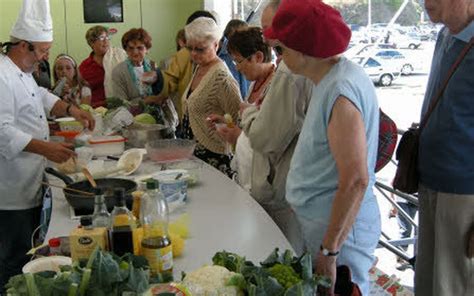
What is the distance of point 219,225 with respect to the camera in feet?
6.35

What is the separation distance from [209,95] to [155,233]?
1.67 metres

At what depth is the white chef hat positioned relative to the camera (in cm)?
258

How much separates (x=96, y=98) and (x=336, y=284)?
3.79 metres

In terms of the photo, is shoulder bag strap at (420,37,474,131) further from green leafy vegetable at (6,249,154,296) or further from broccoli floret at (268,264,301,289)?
green leafy vegetable at (6,249,154,296)

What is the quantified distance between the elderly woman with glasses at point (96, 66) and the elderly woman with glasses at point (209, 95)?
1972 mm

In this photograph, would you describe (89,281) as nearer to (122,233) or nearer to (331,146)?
(122,233)

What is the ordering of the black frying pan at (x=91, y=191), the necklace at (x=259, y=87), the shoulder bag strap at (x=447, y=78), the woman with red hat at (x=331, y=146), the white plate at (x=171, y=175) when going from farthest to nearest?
the necklace at (x=259, y=87)
the white plate at (x=171, y=175)
the shoulder bag strap at (x=447, y=78)
the black frying pan at (x=91, y=191)
the woman with red hat at (x=331, y=146)

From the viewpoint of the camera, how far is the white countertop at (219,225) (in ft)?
5.54

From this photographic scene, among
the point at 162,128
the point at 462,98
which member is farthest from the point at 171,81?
the point at 462,98

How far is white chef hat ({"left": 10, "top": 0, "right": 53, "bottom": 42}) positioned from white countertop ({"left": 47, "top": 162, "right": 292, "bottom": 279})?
696 millimetres

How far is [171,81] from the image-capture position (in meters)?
4.22

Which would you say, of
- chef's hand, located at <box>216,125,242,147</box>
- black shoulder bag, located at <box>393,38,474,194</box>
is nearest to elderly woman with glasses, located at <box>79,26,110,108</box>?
chef's hand, located at <box>216,125,242,147</box>

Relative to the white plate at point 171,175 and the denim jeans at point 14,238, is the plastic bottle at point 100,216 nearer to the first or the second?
the white plate at point 171,175

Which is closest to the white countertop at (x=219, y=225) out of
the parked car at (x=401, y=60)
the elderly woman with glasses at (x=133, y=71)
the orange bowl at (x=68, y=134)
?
the orange bowl at (x=68, y=134)
